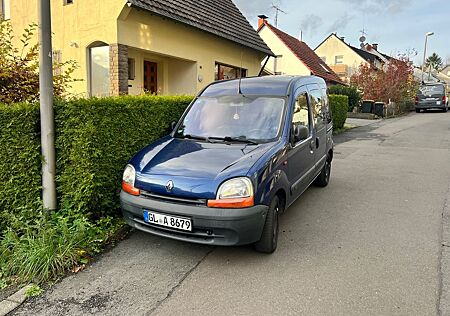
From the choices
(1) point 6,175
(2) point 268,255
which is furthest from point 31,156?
(2) point 268,255

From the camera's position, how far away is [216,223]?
367 centimetres

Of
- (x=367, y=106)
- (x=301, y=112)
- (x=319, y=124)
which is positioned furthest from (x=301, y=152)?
(x=367, y=106)

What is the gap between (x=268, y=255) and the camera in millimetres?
4145

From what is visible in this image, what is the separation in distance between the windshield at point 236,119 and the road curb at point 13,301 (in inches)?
102

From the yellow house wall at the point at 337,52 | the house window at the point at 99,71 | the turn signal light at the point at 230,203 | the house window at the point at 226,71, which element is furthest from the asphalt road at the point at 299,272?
the yellow house wall at the point at 337,52

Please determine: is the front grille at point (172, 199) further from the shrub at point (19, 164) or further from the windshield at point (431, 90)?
the windshield at point (431, 90)

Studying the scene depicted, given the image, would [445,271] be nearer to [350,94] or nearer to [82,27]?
[82,27]

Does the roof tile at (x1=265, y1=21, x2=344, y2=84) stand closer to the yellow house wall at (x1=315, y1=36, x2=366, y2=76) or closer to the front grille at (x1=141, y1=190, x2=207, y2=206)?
the yellow house wall at (x1=315, y1=36, x2=366, y2=76)

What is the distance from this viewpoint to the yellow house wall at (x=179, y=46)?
9.75 metres

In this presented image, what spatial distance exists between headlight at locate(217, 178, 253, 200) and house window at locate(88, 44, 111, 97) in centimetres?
706

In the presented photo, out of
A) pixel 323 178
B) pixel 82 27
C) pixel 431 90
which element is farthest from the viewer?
pixel 431 90

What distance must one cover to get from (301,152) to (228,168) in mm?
1650

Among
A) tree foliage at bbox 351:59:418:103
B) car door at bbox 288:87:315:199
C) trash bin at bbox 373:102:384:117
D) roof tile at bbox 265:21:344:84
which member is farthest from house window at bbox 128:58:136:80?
tree foliage at bbox 351:59:418:103

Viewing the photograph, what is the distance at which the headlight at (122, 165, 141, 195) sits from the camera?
13.5ft
